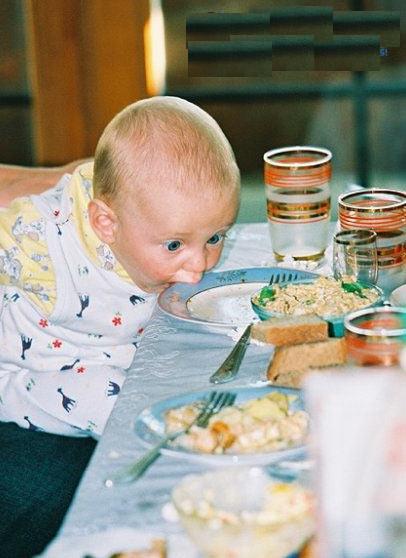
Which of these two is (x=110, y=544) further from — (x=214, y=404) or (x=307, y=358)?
(x=307, y=358)

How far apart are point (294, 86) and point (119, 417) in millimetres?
3727

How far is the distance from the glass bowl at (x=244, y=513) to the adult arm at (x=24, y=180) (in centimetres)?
134

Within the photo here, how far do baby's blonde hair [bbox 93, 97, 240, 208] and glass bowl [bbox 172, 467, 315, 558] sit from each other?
83 cm

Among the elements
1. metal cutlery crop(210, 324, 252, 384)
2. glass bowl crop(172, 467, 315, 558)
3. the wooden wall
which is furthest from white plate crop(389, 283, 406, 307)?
the wooden wall

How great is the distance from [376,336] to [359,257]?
0.44 metres

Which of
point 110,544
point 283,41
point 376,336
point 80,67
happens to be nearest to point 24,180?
point 376,336

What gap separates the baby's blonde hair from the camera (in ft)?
6.07

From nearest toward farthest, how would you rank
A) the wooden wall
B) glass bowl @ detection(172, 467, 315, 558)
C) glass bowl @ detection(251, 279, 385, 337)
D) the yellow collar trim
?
1. glass bowl @ detection(172, 467, 315, 558)
2. glass bowl @ detection(251, 279, 385, 337)
3. the yellow collar trim
4. the wooden wall

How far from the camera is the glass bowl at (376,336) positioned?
1336mm

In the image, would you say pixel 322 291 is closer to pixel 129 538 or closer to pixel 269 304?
pixel 269 304

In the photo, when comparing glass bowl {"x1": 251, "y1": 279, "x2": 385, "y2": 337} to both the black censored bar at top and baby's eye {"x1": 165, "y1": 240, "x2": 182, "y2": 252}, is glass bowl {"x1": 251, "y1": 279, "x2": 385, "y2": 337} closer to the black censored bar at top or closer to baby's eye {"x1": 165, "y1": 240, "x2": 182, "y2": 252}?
baby's eye {"x1": 165, "y1": 240, "x2": 182, "y2": 252}

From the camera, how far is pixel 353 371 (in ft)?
3.00

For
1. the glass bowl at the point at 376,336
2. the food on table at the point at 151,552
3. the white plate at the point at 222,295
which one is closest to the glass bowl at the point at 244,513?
the food on table at the point at 151,552

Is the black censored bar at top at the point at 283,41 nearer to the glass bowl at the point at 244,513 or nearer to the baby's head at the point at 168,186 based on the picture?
the baby's head at the point at 168,186
